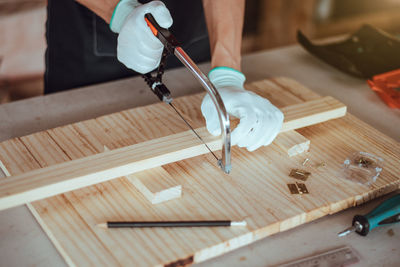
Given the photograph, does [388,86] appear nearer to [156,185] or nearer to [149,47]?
[149,47]

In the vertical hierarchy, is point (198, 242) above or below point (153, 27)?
below


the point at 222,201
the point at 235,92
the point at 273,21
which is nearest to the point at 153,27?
the point at 235,92

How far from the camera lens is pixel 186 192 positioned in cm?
110

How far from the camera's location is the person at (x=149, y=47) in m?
1.20

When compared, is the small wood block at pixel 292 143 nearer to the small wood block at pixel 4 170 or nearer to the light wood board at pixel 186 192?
the light wood board at pixel 186 192

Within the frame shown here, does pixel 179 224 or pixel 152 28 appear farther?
pixel 152 28

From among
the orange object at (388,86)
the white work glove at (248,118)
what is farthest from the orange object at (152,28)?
the orange object at (388,86)

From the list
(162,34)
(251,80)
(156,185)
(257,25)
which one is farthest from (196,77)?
(257,25)

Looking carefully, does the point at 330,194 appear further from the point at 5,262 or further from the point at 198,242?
the point at 5,262

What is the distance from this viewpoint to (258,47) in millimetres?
4137

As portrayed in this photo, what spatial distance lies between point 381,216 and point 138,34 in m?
0.79

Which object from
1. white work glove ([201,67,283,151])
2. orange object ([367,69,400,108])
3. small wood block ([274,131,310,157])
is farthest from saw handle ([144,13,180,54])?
orange object ([367,69,400,108])

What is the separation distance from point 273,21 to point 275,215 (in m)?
3.11

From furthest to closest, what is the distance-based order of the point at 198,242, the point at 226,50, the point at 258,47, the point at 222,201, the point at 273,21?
the point at 258,47 < the point at 273,21 < the point at 226,50 < the point at 222,201 < the point at 198,242
